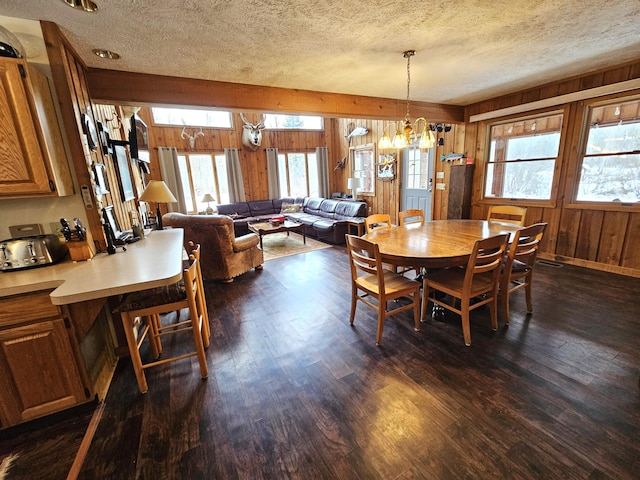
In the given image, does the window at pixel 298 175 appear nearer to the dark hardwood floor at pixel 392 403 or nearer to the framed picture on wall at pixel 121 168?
the framed picture on wall at pixel 121 168

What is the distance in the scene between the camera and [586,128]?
3529 mm

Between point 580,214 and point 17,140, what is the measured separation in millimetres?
5651

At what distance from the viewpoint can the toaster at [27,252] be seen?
1.65 metres

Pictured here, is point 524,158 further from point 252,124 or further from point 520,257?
point 252,124

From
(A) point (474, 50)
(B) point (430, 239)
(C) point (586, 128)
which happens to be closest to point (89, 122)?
(B) point (430, 239)

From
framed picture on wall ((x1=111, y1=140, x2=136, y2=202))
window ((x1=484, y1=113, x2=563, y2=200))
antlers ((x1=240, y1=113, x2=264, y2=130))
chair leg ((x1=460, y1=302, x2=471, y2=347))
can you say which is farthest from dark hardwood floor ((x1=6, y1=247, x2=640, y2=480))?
antlers ((x1=240, y1=113, x2=264, y2=130))

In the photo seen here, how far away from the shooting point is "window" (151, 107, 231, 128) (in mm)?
6559

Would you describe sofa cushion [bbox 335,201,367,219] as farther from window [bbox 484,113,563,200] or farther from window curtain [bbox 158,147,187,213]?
window curtain [bbox 158,147,187,213]

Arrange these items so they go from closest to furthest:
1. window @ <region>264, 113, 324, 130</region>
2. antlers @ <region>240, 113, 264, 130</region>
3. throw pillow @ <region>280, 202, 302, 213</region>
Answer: antlers @ <region>240, 113, 264, 130</region>
throw pillow @ <region>280, 202, 302, 213</region>
window @ <region>264, 113, 324, 130</region>

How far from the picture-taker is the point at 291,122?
795 centimetres

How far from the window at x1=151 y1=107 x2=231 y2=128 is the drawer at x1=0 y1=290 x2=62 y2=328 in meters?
5.90

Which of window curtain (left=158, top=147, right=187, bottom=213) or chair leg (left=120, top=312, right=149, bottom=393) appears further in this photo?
window curtain (left=158, top=147, right=187, bottom=213)

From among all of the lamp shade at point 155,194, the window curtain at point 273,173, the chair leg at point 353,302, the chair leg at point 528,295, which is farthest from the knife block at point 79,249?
the window curtain at point 273,173

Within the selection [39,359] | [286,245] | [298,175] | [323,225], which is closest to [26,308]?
[39,359]
